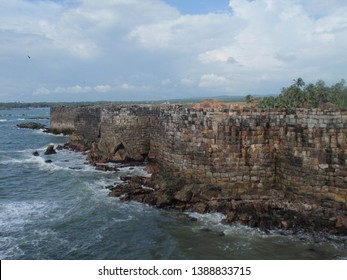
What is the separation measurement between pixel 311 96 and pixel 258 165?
14557 millimetres

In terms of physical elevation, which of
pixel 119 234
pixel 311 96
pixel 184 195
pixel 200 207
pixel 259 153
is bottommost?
pixel 119 234

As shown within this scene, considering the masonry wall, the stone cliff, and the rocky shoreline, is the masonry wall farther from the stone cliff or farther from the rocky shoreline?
the rocky shoreline

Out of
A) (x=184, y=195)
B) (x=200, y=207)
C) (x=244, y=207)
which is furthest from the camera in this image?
(x=184, y=195)

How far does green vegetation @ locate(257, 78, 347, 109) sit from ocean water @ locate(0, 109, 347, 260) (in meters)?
16.2

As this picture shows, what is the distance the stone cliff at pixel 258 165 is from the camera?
14.5 metres

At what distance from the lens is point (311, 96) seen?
94.3 feet

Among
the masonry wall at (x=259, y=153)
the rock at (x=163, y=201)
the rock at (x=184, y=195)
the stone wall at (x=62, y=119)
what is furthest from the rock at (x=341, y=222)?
the stone wall at (x=62, y=119)

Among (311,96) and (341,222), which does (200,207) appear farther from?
(311,96)

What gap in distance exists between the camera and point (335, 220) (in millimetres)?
13977

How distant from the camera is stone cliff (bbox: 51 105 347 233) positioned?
1451 centimetres

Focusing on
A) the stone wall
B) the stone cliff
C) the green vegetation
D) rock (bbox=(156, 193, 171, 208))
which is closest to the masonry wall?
the stone cliff

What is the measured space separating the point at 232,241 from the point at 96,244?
4.70 m

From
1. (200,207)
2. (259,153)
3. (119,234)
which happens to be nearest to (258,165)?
(259,153)

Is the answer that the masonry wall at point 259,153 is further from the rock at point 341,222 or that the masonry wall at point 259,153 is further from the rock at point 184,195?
the rock at point 341,222
